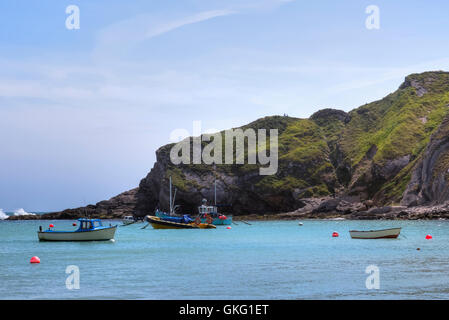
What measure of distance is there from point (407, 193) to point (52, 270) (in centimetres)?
12294

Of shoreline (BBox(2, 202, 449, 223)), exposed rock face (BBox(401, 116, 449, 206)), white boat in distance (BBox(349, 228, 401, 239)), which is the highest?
exposed rock face (BBox(401, 116, 449, 206))

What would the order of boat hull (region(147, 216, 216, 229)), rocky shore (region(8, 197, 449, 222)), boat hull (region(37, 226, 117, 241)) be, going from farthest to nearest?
rocky shore (region(8, 197, 449, 222)) → boat hull (region(147, 216, 216, 229)) → boat hull (region(37, 226, 117, 241))

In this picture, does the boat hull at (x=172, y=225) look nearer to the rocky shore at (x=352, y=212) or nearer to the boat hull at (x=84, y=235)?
the boat hull at (x=84, y=235)

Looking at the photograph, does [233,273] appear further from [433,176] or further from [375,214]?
[375,214]

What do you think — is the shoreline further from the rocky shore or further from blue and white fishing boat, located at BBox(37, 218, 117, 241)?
blue and white fishing boat, located at BBox(37, 218, 117, 241)

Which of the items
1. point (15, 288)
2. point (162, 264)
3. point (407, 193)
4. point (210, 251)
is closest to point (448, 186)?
point (407, 193)

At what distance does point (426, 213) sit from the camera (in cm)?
12569

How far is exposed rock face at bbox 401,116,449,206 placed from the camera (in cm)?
13112

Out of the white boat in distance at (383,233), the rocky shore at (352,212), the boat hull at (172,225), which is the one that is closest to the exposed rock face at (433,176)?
the rocky shore at (352,212)

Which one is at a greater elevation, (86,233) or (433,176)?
(433,176)

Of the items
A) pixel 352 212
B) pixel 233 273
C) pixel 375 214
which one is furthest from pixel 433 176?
pixel 233 273

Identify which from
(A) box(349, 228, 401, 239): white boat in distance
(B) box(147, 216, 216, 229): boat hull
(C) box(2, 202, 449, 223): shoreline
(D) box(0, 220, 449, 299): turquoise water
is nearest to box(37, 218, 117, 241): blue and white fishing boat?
(D) box(0, 220, 449, 299): turquoise water

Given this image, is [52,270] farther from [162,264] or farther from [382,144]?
[382,144]

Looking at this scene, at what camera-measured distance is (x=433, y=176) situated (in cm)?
13662
